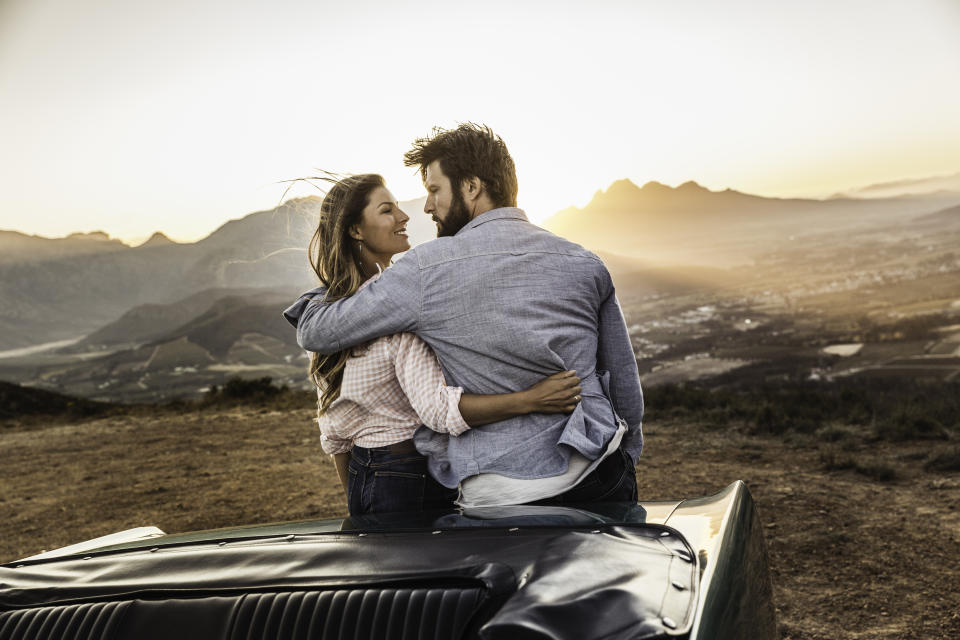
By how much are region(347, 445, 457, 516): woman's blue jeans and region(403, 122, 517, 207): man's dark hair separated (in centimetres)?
87

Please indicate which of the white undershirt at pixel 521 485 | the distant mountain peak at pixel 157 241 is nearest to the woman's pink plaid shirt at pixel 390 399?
the white undershirt at pixel 521 485

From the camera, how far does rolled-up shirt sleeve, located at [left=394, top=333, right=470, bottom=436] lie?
198 centimetres

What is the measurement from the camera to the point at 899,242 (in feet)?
218

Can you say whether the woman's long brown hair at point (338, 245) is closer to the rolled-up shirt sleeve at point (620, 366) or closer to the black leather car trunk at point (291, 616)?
the rolled-up shirt sleeve at point (620, 366)

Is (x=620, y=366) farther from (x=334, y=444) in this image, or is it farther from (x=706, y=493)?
(x=706, y=493)

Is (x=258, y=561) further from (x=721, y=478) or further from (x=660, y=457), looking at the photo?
(x=660, y=457)

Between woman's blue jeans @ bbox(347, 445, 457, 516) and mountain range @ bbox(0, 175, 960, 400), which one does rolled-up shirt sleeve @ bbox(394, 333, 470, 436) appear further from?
mountain range @ bbox(0, 175, 960, 400)

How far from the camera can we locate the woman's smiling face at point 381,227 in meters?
2.52

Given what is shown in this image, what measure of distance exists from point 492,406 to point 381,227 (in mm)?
892

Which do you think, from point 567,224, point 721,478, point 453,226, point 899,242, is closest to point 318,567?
point 453,226

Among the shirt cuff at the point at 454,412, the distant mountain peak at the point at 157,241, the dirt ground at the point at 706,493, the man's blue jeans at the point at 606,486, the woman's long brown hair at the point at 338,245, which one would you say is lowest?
the dirt ground at the point at 706,493

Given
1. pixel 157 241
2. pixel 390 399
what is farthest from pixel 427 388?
pixel 157 241

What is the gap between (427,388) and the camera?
2045 millimetres

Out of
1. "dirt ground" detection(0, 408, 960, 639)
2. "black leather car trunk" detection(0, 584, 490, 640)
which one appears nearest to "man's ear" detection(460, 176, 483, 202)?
"black leather car trunk" detection(0, 584, 490, 640)
